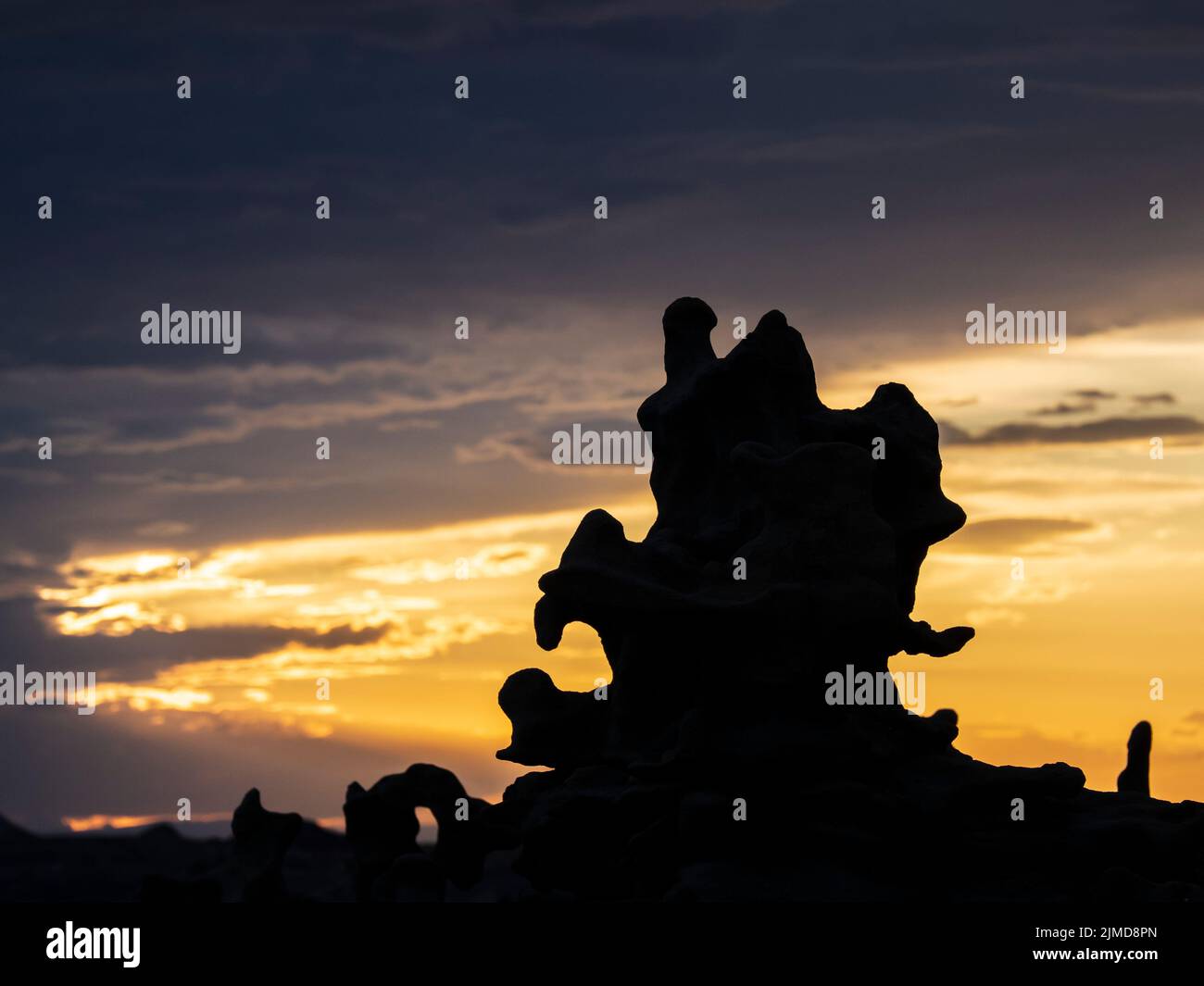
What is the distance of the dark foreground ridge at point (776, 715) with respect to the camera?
19.1 m

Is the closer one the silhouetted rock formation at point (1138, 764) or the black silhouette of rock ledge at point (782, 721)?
the black silhouette of rock ledge at point (782, 721)

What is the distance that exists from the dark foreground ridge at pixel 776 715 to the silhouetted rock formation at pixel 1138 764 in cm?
320

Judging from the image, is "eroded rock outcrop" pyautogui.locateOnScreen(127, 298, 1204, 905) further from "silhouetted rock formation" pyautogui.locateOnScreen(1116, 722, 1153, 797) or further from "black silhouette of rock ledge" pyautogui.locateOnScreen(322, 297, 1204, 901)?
"silhouetted rock formation" pyautogui.locateOnScreen(1116, 722, 1153, 797)

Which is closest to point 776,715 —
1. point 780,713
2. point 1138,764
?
point 780,713

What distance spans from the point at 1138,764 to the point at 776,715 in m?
8.43

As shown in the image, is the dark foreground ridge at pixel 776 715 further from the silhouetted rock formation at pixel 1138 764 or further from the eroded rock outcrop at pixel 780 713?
the silhouetted rock formation at pixel 1138 764

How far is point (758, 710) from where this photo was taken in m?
19.4

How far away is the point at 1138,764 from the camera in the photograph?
25031 mm

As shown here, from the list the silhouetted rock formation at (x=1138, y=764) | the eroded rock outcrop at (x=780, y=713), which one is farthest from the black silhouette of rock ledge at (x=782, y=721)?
the silhouetted rock formation at (x=1138, y=764)

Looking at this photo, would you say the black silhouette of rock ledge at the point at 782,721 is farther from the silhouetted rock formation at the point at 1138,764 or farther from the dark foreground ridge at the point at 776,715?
the silhouetted rock formation at the point at 1138,764

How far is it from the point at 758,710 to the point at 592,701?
3.41m
